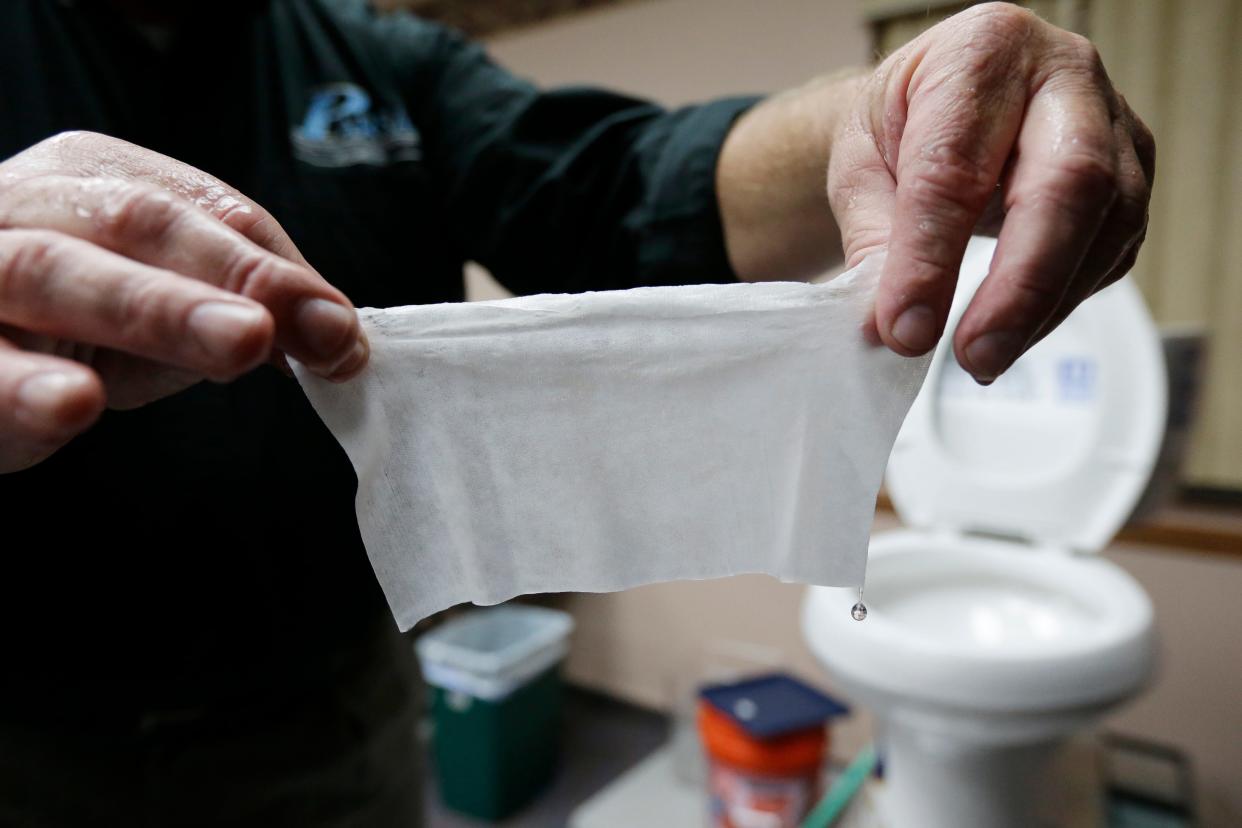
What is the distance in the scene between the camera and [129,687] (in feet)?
1.73

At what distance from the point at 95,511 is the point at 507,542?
317 mm

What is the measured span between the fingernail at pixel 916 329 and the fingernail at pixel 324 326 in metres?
0.21

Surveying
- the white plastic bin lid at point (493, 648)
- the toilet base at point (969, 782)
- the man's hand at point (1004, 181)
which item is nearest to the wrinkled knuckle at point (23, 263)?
the man's hand at point (1004, 181)

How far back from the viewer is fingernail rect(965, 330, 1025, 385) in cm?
26

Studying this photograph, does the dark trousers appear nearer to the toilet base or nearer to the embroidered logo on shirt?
the embroidered logo on shirt

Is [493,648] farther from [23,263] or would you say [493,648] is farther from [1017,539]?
[23,263]

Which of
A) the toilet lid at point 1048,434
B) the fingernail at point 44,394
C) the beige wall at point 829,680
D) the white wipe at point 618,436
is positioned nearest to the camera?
the fingernail at point 44,394

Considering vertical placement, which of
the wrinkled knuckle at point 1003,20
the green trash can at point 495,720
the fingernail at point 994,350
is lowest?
the green trash can at point 495,720

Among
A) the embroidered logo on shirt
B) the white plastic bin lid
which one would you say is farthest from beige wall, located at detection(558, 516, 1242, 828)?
the embroidered logo on shirt

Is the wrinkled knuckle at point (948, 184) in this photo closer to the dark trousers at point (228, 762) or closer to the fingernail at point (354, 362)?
the fingernail at point (354, 362)

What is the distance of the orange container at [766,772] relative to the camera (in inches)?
44.4

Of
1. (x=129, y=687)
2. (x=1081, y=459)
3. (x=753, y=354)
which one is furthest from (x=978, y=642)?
(x=129, y=687)

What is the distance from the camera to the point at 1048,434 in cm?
→ 95

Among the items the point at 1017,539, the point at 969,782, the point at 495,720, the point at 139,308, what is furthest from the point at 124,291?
the point at 495,720
